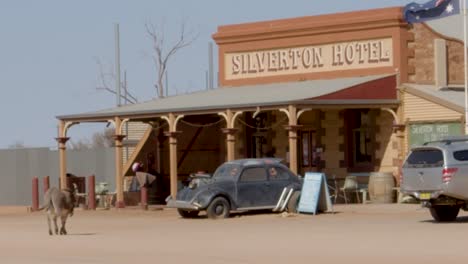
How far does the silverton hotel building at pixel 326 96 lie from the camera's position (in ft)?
140

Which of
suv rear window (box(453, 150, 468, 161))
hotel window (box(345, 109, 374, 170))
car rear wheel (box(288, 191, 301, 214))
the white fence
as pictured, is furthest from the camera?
the white fence

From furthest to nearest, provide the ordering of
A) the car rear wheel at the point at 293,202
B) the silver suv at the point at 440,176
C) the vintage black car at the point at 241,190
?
1. the car rear wheel at the point at 293,202
2. the vintage black car at the point at 241,190
3. the silver suv at the point at 440,176

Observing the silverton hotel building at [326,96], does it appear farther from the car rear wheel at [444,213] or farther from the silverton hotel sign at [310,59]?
the car rear wheel at [444,213]

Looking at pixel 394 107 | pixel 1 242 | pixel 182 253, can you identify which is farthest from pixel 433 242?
pixel 394 107

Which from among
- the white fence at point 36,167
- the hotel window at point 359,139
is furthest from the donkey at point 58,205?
the white fence at point 36,167

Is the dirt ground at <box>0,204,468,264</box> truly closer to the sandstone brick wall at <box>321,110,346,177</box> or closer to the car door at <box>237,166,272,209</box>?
the car door at <box>237,166,272,209</box>

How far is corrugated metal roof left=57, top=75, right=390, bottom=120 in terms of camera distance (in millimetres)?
42344

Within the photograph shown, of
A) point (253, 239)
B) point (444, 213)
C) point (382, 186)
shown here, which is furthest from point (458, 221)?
point (382, 186)

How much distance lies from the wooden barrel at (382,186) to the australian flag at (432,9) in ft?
15.4

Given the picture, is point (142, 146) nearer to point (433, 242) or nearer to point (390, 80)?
point (390, 80)

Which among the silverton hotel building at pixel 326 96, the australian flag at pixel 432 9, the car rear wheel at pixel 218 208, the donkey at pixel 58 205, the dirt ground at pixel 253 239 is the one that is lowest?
the dirt ground at pixel 253 239

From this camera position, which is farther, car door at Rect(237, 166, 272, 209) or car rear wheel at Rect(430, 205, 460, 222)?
car door at Rect(237, 166, 272, 209)

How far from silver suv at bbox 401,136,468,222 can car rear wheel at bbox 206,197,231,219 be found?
257 inches

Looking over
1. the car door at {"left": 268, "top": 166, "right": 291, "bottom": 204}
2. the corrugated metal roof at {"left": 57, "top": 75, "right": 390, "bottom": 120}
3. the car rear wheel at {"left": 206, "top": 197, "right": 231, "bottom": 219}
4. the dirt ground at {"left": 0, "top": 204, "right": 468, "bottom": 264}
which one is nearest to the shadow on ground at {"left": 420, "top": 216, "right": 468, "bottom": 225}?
the dirt ground at {"left": 0, "top": 204, "right": 468, "bottom": 264}
